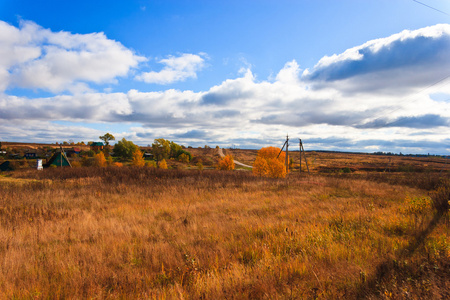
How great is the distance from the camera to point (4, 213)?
8062mm

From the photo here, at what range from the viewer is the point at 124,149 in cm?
9794

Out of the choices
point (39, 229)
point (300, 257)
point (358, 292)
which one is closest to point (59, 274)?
point (39, 229)

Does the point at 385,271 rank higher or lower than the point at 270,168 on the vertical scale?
higher

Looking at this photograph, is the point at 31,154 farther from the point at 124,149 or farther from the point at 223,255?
the point at 223,255

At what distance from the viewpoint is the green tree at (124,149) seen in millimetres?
97050

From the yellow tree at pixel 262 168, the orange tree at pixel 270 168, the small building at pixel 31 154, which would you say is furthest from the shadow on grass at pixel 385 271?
the small building at pixel 31 154

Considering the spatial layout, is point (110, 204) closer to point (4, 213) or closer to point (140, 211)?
point (140, 211)

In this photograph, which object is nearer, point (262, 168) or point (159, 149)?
point (262, 168)

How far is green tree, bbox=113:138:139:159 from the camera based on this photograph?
97.1 meters

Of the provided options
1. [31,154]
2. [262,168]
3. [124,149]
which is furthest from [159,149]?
[31,154]

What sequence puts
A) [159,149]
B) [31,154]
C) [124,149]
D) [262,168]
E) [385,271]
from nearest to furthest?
[385,271] → [262,168] → [159,149] → [124,149] → [31,154]

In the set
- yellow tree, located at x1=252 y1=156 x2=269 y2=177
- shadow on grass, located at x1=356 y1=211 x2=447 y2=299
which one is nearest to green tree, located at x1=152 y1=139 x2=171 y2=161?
yellow tree, located at x1=252 y1=156 x2=269 y2=177

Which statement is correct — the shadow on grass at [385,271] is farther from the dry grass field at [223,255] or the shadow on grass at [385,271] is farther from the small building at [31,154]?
the small building at [31,154]

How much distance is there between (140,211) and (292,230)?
20.5 ft
